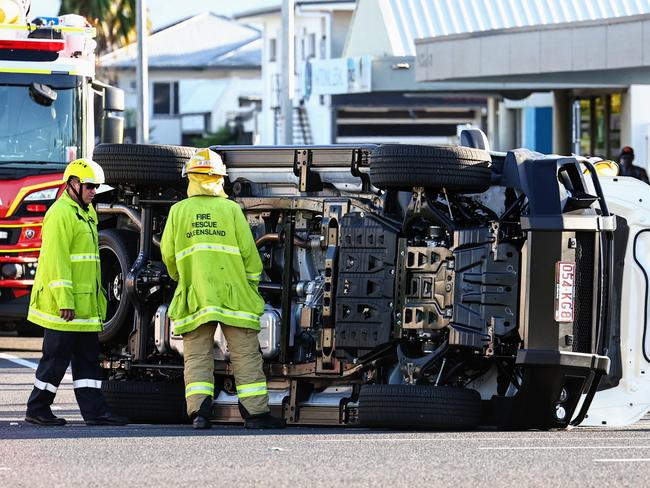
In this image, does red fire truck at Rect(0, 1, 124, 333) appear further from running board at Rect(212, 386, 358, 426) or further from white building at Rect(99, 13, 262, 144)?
white building at Rect(99, 13, 262, 144)

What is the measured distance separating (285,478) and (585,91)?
29.2 metres

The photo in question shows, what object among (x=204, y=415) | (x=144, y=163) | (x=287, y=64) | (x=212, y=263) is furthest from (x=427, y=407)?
(x=287, y=64)

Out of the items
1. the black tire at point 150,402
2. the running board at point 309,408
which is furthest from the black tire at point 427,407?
the black tire at point 150,402

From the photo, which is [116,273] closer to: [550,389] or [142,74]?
[550,389]

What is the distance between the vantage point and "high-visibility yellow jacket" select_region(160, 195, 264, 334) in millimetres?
10727

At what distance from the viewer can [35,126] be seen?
17406mm

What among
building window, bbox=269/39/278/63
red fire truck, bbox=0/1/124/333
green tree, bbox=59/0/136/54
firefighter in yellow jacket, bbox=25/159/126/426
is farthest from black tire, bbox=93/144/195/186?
building window, bbox=269/39/278/63

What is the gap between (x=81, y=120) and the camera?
57.5 feet

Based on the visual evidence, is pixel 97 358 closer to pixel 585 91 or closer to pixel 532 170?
pixel 532 170

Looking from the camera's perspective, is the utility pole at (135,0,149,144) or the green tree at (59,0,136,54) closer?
the utility pole at (135,0,149,144)

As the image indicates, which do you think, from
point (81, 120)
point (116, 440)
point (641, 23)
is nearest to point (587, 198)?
point (116, 440)

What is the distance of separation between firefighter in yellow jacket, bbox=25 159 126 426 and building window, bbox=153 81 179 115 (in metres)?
73.4

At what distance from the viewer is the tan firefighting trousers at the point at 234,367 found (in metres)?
10.8

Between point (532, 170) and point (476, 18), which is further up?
point (476, 18)
